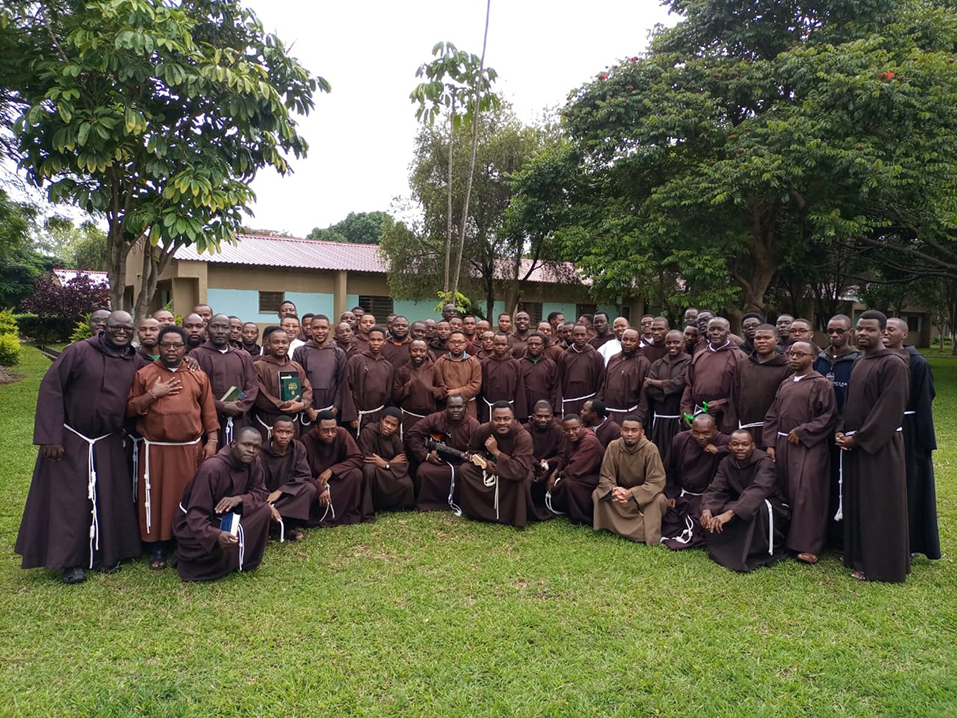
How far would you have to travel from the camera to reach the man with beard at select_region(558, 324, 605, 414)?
8.34m

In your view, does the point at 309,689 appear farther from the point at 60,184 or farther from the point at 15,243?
the point at 15,243

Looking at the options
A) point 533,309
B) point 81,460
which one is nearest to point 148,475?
point 81,460

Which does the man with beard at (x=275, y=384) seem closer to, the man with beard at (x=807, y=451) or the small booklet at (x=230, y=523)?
the small booklet at (x=230, y=523)

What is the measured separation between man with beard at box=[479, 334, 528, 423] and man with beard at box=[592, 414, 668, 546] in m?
1.79

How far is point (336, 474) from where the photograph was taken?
267 inches

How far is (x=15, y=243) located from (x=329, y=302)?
1279cm

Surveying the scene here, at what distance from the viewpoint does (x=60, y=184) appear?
24.9 feet

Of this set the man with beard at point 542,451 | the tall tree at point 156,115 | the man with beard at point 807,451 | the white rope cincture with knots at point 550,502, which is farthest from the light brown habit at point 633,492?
the tall tree at point 156,115

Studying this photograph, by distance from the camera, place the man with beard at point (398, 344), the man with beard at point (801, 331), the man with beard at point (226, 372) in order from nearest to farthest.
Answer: the man with beard at point (226, 372), the man with beard at point (801, 331), the man with beard at point (398, 344)

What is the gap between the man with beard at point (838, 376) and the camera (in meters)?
5.81

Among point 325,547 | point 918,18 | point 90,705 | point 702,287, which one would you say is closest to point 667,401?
point 325,547

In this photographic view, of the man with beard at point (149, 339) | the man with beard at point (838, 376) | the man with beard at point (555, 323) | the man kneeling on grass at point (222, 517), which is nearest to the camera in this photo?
the man kneeling on grass at point (222, 517)

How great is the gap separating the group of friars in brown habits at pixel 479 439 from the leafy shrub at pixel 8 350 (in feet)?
53.3

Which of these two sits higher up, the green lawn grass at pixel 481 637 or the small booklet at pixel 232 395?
the small booklet at pixel 232 395
